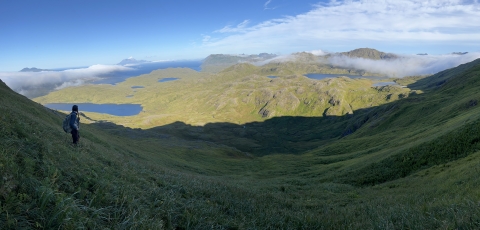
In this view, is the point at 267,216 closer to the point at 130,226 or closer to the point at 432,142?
the point at 130,226

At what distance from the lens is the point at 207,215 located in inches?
Answer: 405

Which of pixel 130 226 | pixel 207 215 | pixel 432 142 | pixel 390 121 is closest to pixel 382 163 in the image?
pixel 432 142

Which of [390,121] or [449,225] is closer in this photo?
[449,225]

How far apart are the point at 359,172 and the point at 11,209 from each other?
38.6 m

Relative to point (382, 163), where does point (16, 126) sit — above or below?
above

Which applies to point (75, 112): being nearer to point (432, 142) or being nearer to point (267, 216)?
point (267, 216)

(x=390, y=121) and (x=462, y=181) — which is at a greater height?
(x=462, y=181)

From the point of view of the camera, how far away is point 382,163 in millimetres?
34500

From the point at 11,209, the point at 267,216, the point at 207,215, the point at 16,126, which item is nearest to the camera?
the point at 11,209

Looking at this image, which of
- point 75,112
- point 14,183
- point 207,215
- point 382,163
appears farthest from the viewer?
point 382,163

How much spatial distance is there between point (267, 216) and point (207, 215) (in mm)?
3352

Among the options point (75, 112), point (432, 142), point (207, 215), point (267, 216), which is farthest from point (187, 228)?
point (432, 142)

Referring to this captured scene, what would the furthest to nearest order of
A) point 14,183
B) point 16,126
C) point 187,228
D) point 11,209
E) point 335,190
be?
1. point 335,190
2. point 16,126
3. point 187,228
4. point 14,183
5. point 11,209

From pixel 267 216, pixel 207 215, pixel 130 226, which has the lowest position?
pixel 267 216
